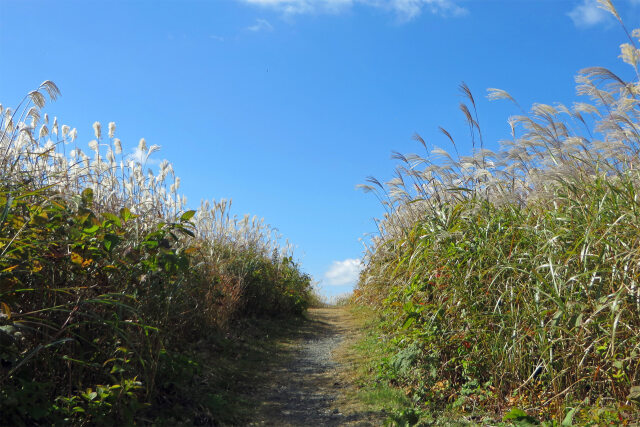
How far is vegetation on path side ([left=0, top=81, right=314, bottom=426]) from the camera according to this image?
2.92 meters

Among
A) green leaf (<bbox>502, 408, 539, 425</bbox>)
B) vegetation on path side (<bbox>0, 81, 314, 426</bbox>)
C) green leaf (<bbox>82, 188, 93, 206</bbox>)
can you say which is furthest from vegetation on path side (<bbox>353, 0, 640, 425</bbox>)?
green leaf (<bbox>82, 188, 93, 206</bbox>)

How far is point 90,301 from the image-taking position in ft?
9.05

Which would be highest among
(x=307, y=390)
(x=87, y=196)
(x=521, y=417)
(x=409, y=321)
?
(x=87, y=196)

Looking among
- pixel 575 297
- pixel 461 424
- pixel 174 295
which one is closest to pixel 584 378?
pixel 575 297

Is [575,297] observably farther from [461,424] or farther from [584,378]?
[461,424]

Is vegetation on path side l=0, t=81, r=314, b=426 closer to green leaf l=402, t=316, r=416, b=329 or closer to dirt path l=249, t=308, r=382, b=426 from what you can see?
dirt path l=249, t=308, r=382, b=426

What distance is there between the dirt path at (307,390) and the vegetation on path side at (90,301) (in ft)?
1.81

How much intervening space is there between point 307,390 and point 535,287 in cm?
295

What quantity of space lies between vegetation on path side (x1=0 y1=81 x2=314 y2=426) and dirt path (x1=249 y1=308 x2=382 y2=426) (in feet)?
1.81

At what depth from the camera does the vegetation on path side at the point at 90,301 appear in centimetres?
292

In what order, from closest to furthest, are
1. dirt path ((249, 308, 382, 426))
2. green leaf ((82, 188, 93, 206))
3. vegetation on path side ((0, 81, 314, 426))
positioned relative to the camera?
vegetation on path side ((0, 81, 314, 426)), green leaf ((82, 188, 93, 206)), dirt path ((249, 308, 382, 426))

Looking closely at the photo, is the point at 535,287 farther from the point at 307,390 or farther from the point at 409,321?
the point at 307,390

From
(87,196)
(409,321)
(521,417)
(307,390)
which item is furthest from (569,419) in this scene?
(87,196)

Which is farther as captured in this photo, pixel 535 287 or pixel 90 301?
pixel 535 287
